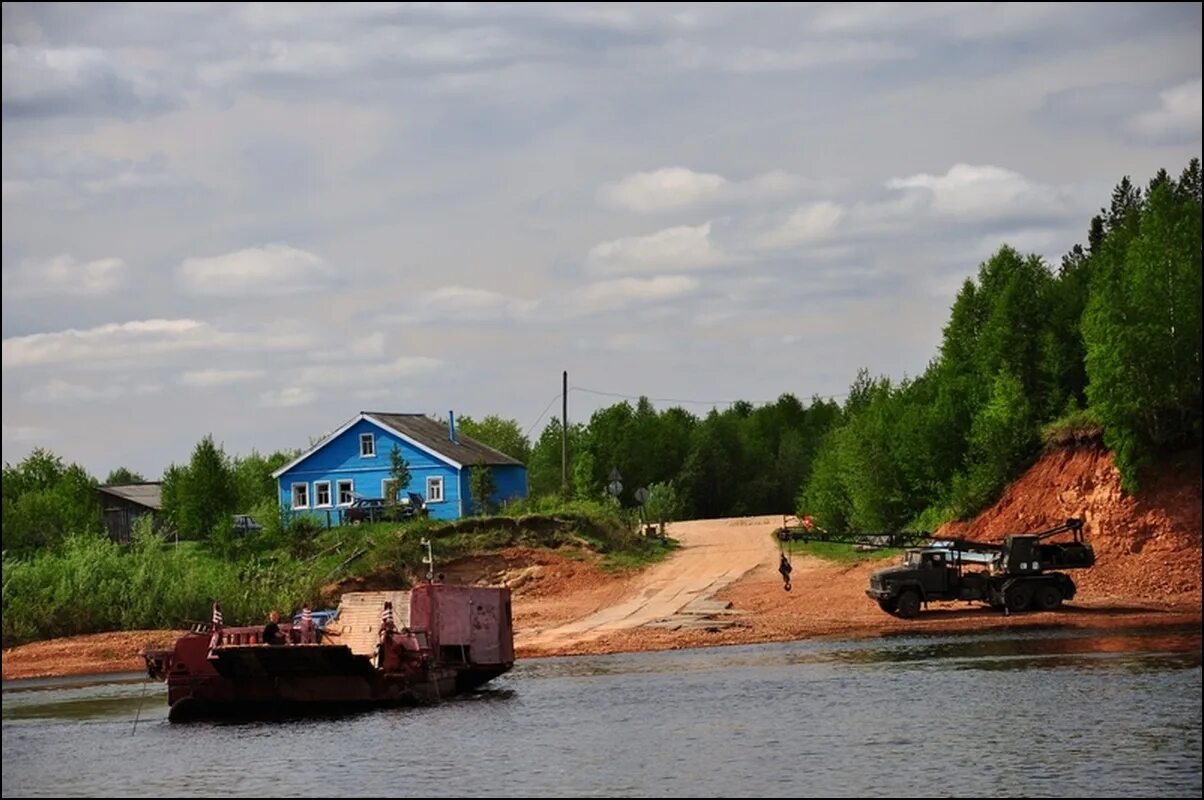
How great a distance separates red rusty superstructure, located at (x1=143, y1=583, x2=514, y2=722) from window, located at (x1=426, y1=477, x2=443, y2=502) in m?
44.0

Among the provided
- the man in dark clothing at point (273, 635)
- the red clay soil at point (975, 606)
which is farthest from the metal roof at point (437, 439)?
the man in dark clothing at point (273, 635)

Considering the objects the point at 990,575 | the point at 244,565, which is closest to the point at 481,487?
the point at 244,565

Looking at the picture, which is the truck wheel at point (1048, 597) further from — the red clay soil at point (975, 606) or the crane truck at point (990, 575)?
the red clay soil at point (975, 606)

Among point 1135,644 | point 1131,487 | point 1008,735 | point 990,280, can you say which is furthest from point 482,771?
point 990,280

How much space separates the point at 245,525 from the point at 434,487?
975 centimetres

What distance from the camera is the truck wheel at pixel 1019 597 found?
5775 cm

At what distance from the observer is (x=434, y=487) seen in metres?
92.1

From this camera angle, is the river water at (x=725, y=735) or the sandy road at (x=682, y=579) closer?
the river water at (x=725, y=735)

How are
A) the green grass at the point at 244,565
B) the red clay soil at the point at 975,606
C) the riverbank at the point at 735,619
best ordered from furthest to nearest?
the green grass at the point at 244,565
the red clay soil at the point at 975,606
the riverbank at the point at 735,619

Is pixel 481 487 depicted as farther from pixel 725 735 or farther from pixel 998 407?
pixel 725 735

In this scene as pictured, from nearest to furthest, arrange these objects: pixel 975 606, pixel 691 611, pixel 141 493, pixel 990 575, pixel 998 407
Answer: pixel 990 575 → pixel 975 606 → pixel 691 611 → pixel 998 407 → pixel 141 493

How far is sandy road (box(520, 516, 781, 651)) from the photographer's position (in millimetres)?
61469

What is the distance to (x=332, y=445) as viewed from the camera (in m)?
93.6

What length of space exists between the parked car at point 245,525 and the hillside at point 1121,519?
34731 mm
